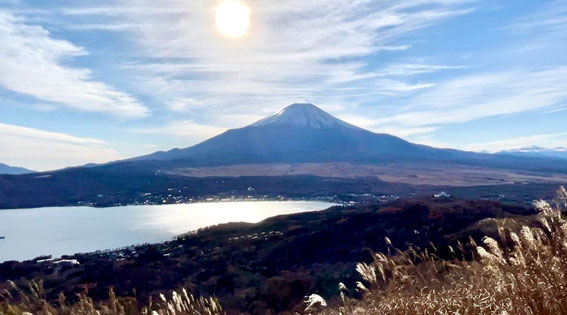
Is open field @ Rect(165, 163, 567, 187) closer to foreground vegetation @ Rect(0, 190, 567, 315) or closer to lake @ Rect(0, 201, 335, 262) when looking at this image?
lake @ Rect(0, 201, 335, 262)

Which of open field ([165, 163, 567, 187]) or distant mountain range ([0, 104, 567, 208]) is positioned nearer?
distant mountain range ([0, 104, 567, 208])

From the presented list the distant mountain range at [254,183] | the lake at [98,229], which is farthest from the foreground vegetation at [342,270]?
the distant mountain range at [254,183]

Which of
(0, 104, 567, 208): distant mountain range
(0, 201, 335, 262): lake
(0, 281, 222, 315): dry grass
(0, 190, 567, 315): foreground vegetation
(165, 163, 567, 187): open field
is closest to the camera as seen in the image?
(0, 190, 567, 315): foreground vegetation

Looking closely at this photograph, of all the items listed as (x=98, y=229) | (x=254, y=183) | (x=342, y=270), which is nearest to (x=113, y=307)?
(x=342, y=270)

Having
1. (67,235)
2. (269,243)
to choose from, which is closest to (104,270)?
(269,243)

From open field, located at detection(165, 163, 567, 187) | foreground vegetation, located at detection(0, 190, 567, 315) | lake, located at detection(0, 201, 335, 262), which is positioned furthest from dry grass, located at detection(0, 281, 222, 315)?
open field, located at detection(165, 163, 567, 187)

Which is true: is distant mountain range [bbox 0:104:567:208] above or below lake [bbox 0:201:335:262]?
above

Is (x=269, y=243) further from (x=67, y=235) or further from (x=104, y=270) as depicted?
(x=67, y=235)

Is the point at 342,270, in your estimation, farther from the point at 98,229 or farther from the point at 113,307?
the point at 98,229

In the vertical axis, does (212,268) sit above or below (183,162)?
below
